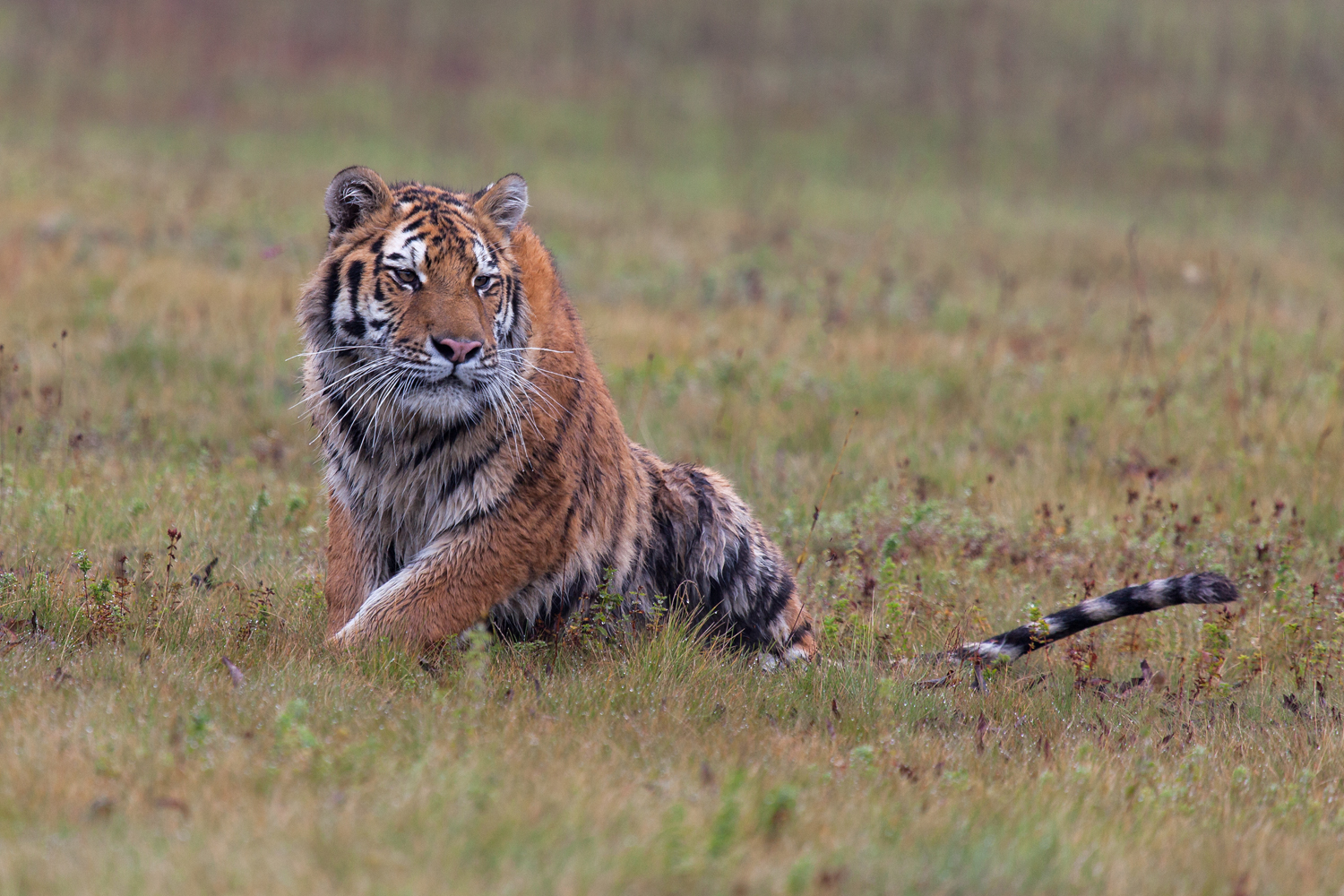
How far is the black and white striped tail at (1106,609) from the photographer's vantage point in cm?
468

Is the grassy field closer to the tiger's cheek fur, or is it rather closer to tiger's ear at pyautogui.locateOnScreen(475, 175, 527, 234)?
the tiger's cheek fur

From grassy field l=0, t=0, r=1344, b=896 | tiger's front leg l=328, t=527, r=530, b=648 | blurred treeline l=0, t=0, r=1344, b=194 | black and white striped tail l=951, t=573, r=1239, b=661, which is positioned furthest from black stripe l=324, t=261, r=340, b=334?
blurred treeline l=0, t=0, r=1344, b=194

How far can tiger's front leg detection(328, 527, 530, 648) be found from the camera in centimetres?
461

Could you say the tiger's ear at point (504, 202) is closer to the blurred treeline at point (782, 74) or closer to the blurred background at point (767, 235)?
the blurred background at point (767, 235)

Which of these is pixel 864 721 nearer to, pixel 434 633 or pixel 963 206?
pixel 434 633

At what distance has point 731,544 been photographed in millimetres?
5562

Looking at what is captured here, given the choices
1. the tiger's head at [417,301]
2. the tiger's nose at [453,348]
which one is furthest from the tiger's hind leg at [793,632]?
the tiger's nose at [453,348]

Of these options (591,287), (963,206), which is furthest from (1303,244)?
(591,287)

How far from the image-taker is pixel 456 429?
483 centimetres

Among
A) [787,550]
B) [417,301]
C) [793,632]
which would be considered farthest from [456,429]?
[787,550]

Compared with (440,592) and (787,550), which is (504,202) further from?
(787,550)

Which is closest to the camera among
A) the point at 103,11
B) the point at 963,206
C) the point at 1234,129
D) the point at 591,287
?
the point at 591,287

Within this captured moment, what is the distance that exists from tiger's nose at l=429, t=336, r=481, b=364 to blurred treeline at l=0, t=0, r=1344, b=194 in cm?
2366

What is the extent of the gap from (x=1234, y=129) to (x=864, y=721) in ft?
108
